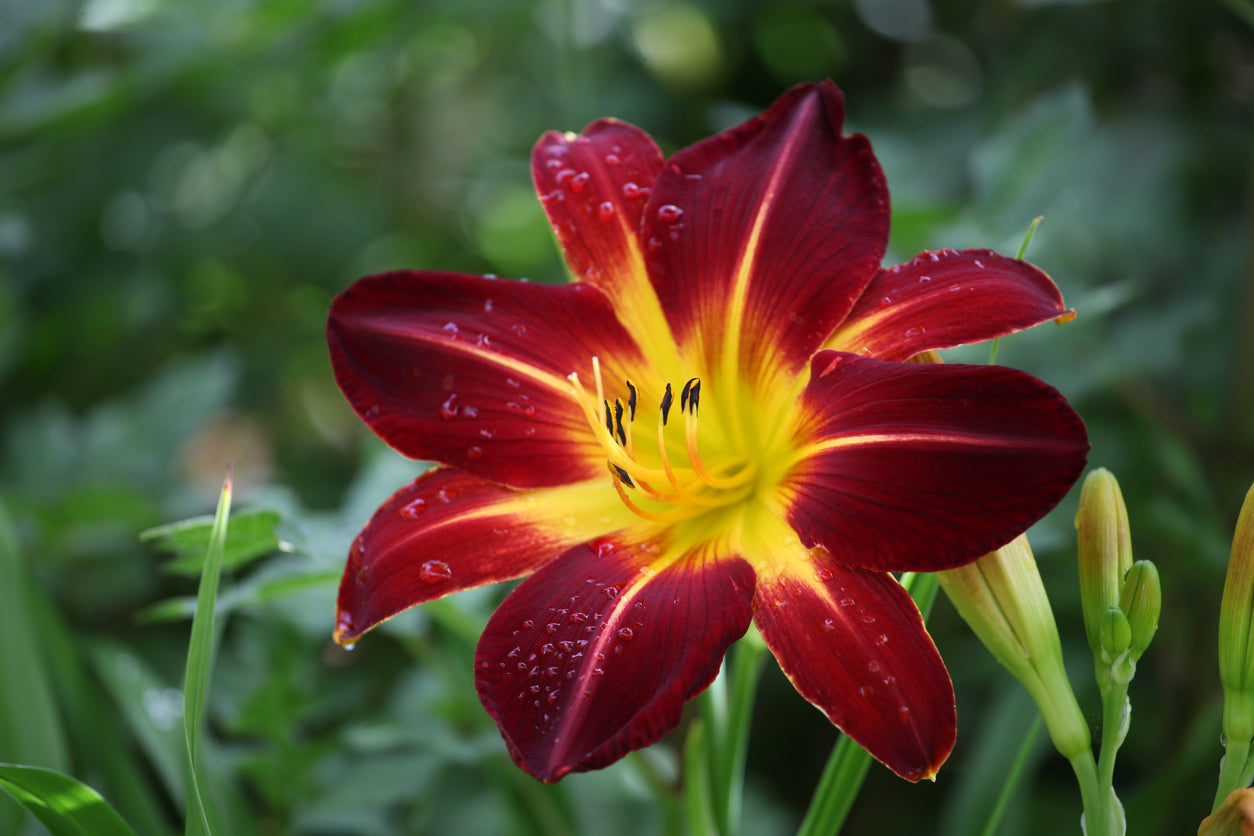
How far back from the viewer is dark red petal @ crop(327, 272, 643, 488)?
711 mm

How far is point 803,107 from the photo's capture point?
74 centimetres

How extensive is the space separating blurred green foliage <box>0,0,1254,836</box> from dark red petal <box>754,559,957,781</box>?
321 mm

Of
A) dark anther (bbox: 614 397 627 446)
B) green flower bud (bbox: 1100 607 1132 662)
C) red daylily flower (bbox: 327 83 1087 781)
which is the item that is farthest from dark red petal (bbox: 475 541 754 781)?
green flower bud (bbox: 1100 607 1132 662)

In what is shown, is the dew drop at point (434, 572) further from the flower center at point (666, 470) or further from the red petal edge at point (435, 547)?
the flower center at point (666, 470)

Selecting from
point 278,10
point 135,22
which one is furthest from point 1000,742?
point 135,22

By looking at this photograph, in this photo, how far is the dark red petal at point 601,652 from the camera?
542 millimetres

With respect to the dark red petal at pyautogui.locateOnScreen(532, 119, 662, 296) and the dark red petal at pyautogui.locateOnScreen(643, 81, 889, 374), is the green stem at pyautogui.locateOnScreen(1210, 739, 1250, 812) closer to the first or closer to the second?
the dark red petal at pyautogui.locateOnScreen(643, 81, 889, 374)

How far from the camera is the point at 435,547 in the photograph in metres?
0.68

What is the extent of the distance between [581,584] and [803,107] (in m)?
0.37

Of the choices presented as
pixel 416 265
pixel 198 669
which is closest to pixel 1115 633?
pixel 198 669

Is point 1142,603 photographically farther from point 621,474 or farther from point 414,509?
point 414,509

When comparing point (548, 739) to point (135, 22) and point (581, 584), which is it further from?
point (135, 22)

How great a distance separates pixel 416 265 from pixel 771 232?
1238 millimetres

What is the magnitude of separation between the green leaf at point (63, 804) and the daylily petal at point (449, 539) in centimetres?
18
